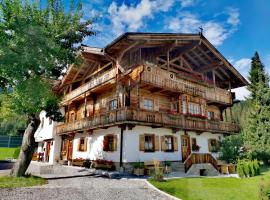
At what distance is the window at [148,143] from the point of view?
18578mm

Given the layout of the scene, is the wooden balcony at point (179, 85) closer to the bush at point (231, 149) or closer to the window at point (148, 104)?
the window at point (148, 104)

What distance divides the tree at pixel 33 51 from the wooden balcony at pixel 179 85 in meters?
5.51

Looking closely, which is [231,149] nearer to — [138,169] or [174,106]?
[174,106]

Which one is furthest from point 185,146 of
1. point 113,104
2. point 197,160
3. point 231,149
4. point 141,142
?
point 113,104

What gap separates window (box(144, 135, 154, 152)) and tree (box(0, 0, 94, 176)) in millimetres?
7802

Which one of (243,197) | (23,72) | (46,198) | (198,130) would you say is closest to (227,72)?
(198,130)

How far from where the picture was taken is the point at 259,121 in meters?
28.4

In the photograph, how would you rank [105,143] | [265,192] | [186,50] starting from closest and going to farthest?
[265,192], [105,143], [186,50]

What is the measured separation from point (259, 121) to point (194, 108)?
36.9ft

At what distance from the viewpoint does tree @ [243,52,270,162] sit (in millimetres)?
26281

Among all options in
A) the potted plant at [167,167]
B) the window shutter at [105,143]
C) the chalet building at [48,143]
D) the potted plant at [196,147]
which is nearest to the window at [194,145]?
the potted plant at [196,147]

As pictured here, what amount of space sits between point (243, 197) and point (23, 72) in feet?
43.8

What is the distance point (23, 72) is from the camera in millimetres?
13156

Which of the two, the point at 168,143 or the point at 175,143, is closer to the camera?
the point at 168,143
